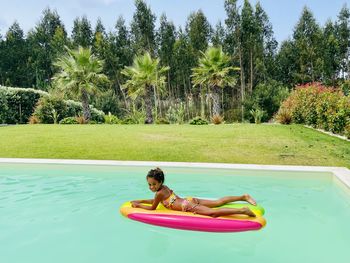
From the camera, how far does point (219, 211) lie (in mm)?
5125

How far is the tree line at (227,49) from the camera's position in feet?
123

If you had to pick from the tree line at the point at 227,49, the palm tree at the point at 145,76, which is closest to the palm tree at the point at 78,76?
the palm tree at the point at 145,76

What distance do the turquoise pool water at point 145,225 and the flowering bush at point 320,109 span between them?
18.6 feet

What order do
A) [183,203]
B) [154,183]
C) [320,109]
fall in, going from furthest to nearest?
[320,109]
[183,203]
[154,183]

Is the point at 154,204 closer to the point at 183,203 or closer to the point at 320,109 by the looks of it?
the point at 183,203

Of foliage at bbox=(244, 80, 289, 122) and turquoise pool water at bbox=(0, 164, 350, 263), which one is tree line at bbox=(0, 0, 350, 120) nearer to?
foliage at bbox=(244, 80, 289, 122)

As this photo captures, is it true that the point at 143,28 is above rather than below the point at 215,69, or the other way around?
above

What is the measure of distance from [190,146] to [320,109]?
6.70 metres

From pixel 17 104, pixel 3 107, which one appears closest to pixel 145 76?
pixel 17 104

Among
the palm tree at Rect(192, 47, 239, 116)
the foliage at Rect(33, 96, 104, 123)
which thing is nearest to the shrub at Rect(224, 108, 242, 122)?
the palm tree at Rect(192, 47, 239, 116)

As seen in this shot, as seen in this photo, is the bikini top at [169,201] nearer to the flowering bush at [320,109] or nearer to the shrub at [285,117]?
the flowering bush at [320,109]

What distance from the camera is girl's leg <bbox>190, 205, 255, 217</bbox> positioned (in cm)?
504

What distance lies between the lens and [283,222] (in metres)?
6.40

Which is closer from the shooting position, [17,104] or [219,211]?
[219,211]
